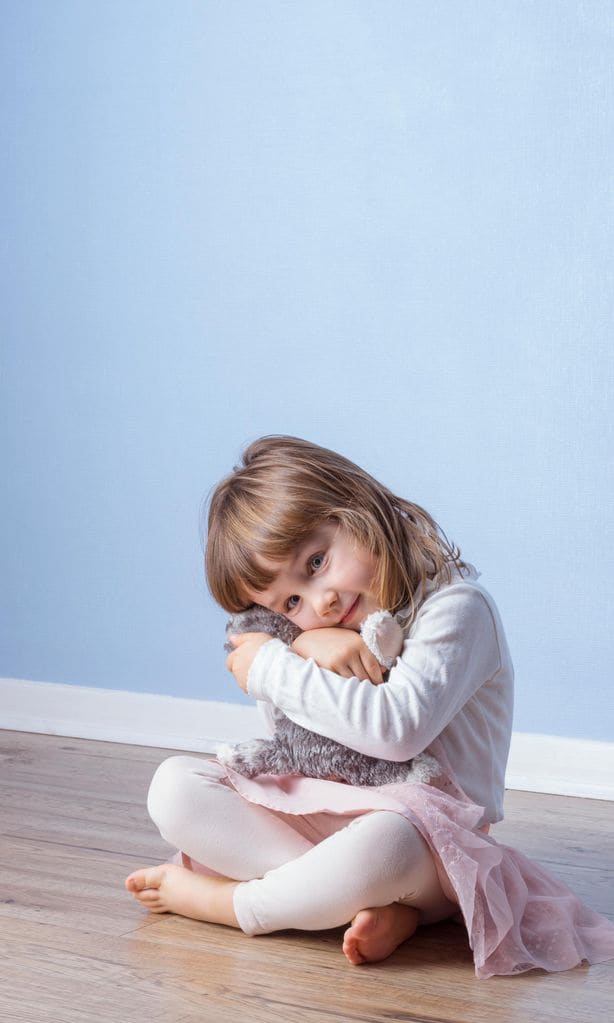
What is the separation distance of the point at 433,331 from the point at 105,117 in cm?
74

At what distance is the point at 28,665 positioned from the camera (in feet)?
7.28

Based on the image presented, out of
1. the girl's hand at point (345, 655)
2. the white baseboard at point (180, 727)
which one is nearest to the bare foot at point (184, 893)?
the girl's hand at point (345, 655)

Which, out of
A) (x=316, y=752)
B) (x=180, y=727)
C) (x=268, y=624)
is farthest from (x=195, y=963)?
(x=180, y=727)

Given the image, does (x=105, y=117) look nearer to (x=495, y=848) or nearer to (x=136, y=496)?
(x=136, y=496)

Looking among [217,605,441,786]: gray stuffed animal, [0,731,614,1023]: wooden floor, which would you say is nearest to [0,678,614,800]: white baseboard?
[0,731,614,1023]: wooden floor

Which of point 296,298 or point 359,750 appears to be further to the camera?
point 296,298

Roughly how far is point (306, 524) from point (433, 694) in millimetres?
208

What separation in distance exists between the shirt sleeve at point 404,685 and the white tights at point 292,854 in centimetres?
8

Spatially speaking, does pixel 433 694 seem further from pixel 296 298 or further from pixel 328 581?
pixel 296 298

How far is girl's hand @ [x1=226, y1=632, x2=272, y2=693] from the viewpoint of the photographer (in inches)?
45.8

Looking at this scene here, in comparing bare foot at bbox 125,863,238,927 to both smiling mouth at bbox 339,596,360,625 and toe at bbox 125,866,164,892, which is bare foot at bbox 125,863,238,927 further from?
smiling mouth at bbox 339,596,360,625

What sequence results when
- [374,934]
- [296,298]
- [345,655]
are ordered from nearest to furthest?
[374,934] → [345,655] → [296,298]

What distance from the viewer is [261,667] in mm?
1137

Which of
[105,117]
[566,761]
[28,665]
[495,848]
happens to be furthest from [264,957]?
Answer: [105,117]
